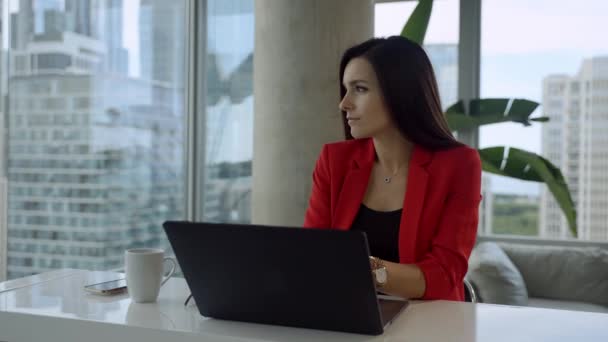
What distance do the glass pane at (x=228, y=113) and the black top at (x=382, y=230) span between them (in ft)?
9.19

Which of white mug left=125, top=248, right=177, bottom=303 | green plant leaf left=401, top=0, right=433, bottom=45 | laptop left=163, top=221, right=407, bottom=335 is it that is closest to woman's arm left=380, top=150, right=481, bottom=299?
laptop left=163, top=221, right=407, bottom=335

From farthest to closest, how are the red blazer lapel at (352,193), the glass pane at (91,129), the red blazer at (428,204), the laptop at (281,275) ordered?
the glass pane at (91,129), the red blazer lapel at (352,193), the red blazer at (428,204), the laptop at (281,275)

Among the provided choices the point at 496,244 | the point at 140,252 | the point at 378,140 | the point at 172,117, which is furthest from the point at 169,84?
the point at 140,252

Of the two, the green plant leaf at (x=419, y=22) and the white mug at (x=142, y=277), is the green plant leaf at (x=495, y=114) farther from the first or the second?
the white mug at (x=142, y=277)

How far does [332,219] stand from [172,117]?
268 centimetres

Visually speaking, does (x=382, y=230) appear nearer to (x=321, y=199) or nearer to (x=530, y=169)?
(x=321, y=199)

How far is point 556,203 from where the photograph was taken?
4.55 metres

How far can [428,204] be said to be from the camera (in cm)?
179

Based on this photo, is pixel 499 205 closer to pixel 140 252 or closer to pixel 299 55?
pixel 299 55

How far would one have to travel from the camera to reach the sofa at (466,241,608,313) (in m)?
3.95

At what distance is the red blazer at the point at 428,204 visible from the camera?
1.67 meters

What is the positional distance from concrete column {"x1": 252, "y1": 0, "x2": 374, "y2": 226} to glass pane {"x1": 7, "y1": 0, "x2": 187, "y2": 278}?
0.87 m

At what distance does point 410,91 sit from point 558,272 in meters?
2.76

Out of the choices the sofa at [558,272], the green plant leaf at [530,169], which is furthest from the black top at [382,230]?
the green plant leaf at [530,169]
